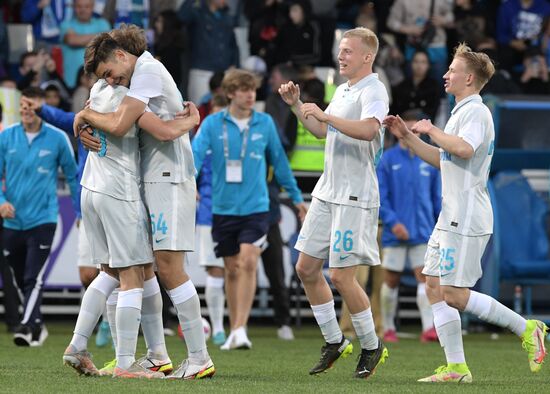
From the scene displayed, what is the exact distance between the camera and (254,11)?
65.3 ft

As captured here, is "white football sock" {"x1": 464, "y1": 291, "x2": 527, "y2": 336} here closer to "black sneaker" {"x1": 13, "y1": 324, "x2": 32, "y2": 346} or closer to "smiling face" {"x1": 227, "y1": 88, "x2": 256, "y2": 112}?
"smiling face" {"x1": 227, "y1": 88, "x2": 256, "y2": 112}

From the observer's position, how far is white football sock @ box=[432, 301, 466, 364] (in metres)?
9.01

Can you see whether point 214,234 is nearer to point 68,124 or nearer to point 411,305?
point 68,124

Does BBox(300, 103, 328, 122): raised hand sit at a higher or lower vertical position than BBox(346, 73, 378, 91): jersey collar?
lower

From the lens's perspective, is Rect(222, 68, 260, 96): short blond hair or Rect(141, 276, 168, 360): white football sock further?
Rect(222, 68, 260, 96): short blond hair

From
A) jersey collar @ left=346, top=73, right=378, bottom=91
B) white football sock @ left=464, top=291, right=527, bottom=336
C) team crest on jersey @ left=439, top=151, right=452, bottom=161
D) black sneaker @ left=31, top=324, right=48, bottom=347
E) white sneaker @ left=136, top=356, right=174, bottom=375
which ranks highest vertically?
jersey collar @ left=346, top=73, right=378, bottom=91

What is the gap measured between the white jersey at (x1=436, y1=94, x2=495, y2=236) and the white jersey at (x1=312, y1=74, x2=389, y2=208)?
533 millimetres

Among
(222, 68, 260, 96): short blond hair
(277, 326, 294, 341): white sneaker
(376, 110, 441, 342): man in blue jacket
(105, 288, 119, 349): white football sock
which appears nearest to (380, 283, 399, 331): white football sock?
(376, 110, 441, 342): man in blue jacket

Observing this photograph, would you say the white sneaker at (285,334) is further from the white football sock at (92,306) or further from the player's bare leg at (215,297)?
the white football sock at (92,306)

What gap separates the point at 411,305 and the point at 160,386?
29.9 ft

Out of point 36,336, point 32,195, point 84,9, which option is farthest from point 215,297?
point 84,9

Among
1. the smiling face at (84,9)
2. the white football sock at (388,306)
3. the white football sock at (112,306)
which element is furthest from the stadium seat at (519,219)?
the white football sock at (112,306)

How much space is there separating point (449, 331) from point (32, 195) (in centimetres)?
518

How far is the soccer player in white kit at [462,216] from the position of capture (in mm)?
8781
